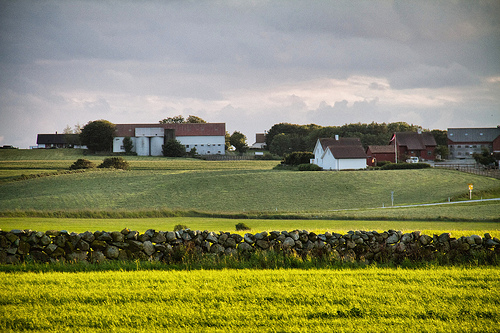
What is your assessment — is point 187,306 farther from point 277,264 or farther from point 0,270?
point 0,270

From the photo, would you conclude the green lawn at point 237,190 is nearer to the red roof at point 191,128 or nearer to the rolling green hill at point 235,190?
the rolling green hill at point 235,190

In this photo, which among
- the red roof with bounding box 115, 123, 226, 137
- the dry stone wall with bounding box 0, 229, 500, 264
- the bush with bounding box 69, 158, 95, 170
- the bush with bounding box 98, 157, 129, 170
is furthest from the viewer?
the red roof with bounding box 115, 123, 226, 137

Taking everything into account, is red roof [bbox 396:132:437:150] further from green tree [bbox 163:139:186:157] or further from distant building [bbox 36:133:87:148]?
distant building [bbox 36:133:87:148]

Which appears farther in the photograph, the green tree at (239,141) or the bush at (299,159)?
the green tree at (239,141)

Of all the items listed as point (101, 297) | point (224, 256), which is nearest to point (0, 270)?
point (101, 297)

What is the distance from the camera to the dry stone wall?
29.1 feet

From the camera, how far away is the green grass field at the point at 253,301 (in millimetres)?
5277

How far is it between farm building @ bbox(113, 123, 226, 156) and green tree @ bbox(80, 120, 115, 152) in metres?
2.64

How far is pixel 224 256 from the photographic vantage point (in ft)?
29.1

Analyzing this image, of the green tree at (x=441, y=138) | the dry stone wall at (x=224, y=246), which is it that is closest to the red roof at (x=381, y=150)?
the green tree at (x=441, y=138)

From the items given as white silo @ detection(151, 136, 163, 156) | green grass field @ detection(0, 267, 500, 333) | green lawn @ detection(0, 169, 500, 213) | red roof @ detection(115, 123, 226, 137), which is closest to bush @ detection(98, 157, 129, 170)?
green lawn @ detection(0, 169, 500, 213)

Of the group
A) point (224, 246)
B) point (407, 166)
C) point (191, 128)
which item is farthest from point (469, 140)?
point (224, 246)

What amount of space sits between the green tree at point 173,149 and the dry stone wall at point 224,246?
8370cm

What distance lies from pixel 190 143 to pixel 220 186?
57535 millimetres
